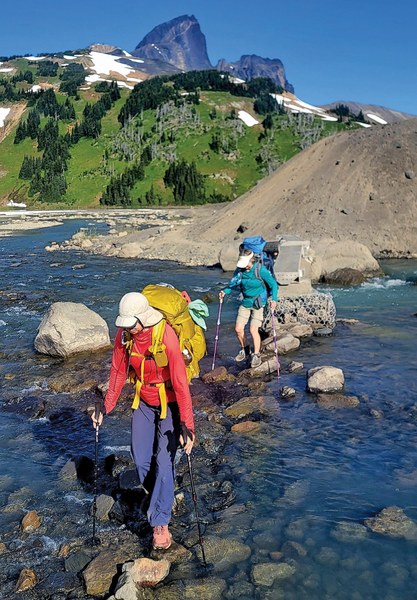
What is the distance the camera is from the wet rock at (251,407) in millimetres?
11104

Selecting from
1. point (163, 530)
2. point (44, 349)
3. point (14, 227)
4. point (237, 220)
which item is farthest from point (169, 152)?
point (163, 530)

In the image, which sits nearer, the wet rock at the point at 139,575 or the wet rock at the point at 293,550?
the wet rock at the point at 139,575

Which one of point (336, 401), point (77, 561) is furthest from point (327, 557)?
point (336, 401)

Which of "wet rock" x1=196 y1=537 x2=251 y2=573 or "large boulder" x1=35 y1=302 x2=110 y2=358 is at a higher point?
"large boulder" x1=35 y1=302 x2=110 y2=358

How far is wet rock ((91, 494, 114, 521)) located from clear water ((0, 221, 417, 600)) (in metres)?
1.16

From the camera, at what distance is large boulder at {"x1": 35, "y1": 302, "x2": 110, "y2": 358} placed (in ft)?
50.7

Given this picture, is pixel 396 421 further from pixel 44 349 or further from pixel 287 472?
pixel 44 349

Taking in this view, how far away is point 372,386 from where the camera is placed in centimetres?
1244

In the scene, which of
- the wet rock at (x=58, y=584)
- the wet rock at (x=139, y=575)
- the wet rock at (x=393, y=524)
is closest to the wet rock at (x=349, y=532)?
the wet rock at (x=393, y=524)

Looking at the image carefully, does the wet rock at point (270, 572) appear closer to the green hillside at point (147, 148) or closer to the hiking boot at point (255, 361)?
the hiking boot at point (255, 361)

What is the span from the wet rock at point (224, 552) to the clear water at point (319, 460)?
5.5 inches

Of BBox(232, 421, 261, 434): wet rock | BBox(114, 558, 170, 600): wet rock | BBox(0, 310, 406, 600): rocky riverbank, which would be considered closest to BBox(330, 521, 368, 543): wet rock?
BBox(0, 310, 406, 600): rocky riverbank

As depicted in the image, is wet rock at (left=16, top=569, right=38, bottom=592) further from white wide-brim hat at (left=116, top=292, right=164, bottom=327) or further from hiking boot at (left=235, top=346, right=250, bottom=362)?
hiking boot at (left=235, top=346, right=250, bottom=362)

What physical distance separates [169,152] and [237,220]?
111050 mm
